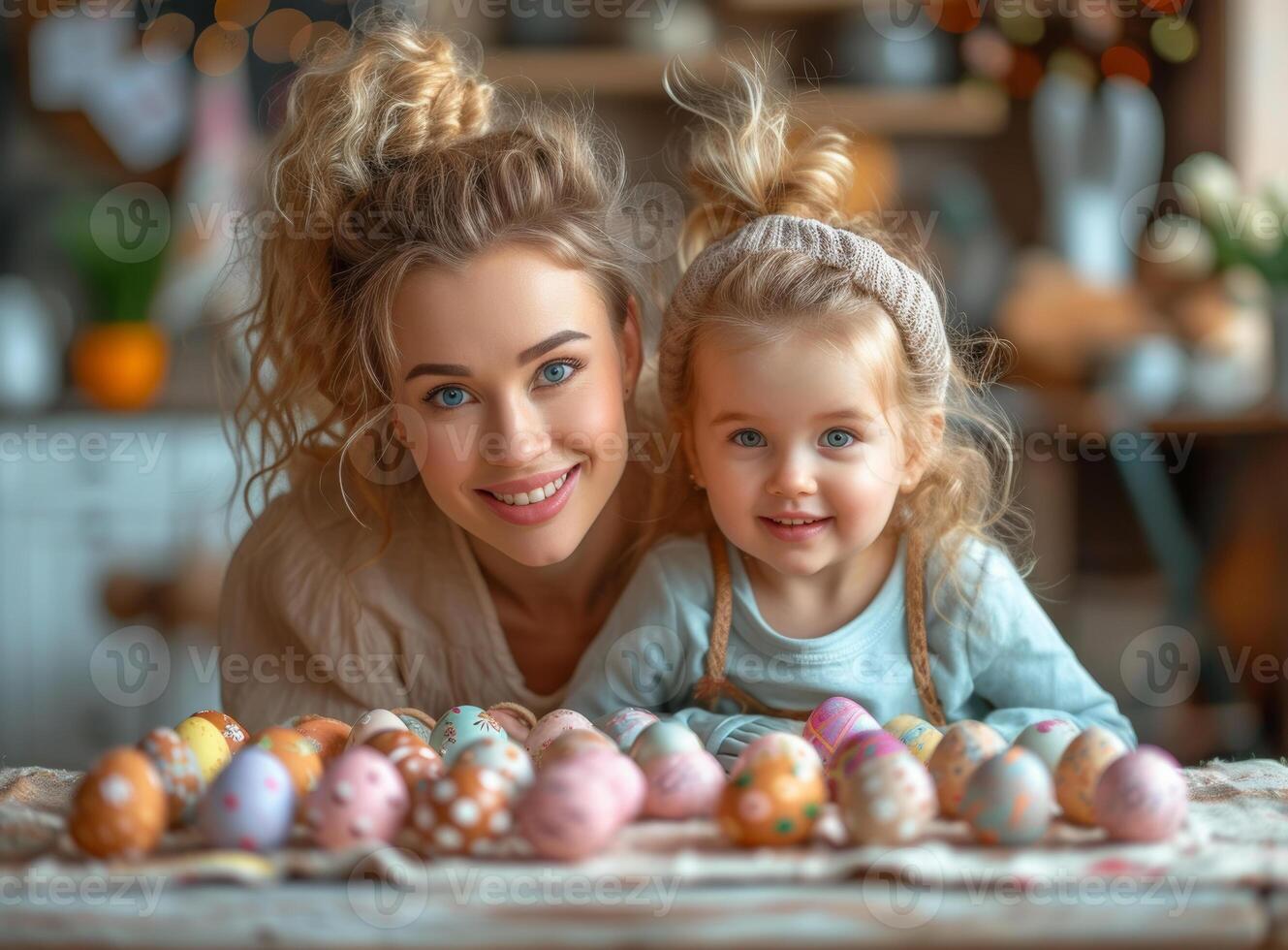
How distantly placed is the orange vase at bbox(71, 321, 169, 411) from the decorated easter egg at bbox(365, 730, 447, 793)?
6.97 ft

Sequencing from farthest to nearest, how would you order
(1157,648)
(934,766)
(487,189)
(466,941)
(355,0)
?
1. (355,0)
2. (1157,648)
3. (487,189)
4. (934,766)
5. (466,941)

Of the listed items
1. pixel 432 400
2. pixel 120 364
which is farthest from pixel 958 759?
pixel 120 364

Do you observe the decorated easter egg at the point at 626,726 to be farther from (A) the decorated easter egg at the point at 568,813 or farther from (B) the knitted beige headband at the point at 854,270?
(B) the knitted beige headband at the point at 854,270

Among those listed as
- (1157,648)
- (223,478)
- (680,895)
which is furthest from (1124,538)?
(680,895)

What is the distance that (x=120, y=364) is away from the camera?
285cm

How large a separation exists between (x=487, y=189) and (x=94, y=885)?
63cm

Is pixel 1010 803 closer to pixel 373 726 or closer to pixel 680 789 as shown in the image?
pixel 680 789

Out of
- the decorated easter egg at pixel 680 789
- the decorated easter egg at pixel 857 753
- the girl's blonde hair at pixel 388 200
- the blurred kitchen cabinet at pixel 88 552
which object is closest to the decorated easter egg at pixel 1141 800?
the decorated easter egg at pixel 857 753

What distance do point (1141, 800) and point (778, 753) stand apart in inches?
8.3

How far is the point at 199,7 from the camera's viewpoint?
128 inches

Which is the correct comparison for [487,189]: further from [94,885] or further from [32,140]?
[32,140]

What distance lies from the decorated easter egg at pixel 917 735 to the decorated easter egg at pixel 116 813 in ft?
1.64

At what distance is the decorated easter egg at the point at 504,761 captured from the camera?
79 cm

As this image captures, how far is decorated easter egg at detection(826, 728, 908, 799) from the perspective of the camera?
803 mm
